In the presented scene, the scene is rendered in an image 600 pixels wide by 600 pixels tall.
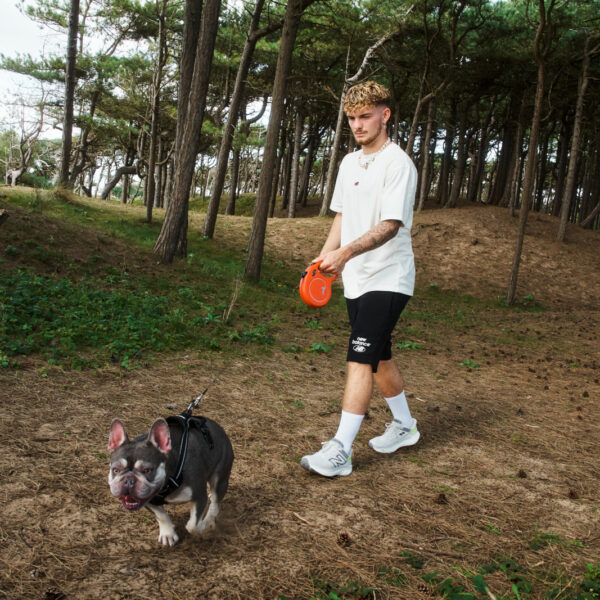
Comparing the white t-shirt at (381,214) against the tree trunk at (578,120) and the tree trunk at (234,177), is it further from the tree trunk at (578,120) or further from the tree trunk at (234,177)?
the tree trunk at (234,177)

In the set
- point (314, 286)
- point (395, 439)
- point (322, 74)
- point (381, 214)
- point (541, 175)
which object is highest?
point (322, 74)

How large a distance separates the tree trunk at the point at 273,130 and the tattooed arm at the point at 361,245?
9991mm

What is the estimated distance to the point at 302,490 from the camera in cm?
368

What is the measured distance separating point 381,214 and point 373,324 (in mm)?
897

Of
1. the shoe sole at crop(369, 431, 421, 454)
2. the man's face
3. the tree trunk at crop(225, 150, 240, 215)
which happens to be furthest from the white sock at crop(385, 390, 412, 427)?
the tree trunk at crop(225, 150, 240, 215)

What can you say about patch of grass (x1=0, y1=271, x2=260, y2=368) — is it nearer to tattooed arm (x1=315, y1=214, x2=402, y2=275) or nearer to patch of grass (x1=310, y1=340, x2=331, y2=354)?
patch of grass (x1=310, y1=340, x2=331, y2=354)

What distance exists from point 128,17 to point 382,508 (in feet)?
101

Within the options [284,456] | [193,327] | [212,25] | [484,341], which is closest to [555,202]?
[484,341]

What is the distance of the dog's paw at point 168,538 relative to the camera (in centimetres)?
287

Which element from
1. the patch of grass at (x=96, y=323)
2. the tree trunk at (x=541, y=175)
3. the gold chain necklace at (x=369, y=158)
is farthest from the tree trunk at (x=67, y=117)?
the tree trunk at (x=541, y=175)

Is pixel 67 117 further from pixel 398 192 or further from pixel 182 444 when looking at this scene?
pixel 182 444

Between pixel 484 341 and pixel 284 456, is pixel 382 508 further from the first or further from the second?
pixel 484 341

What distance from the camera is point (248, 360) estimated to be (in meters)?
7.31

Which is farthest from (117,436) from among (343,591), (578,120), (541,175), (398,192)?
(541,175)
